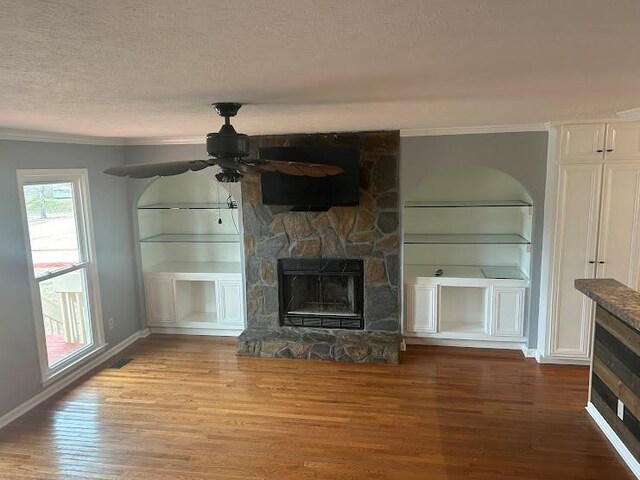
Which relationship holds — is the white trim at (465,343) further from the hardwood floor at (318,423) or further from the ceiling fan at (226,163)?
the ceiling fan at (226,163)

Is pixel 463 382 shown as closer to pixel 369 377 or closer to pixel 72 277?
pixel 369 377

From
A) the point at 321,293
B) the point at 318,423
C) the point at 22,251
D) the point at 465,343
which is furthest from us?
the point at 321,293

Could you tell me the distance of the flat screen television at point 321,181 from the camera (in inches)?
181

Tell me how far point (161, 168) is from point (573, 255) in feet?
12.7

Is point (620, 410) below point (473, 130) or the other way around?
below

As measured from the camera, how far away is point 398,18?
111 centimetres

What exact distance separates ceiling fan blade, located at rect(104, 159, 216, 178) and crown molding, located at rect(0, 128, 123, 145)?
1.75 metres

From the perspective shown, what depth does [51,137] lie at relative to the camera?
13.4 feet

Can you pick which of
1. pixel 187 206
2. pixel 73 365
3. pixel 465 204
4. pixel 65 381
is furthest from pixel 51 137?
pixel 465 204

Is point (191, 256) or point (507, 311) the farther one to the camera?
point (191, 256)

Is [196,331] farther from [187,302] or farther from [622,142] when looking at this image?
[622,142]

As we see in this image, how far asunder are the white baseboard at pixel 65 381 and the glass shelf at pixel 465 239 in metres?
3.46

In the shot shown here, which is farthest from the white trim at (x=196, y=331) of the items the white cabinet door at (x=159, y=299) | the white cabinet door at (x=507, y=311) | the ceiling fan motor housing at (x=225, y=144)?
the ceiling fan motor housing at (x=225, y=144)

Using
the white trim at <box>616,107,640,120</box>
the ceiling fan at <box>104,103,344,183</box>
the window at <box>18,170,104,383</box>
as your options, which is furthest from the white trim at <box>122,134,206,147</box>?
the white trim at <box>616,107,640,120</box>
